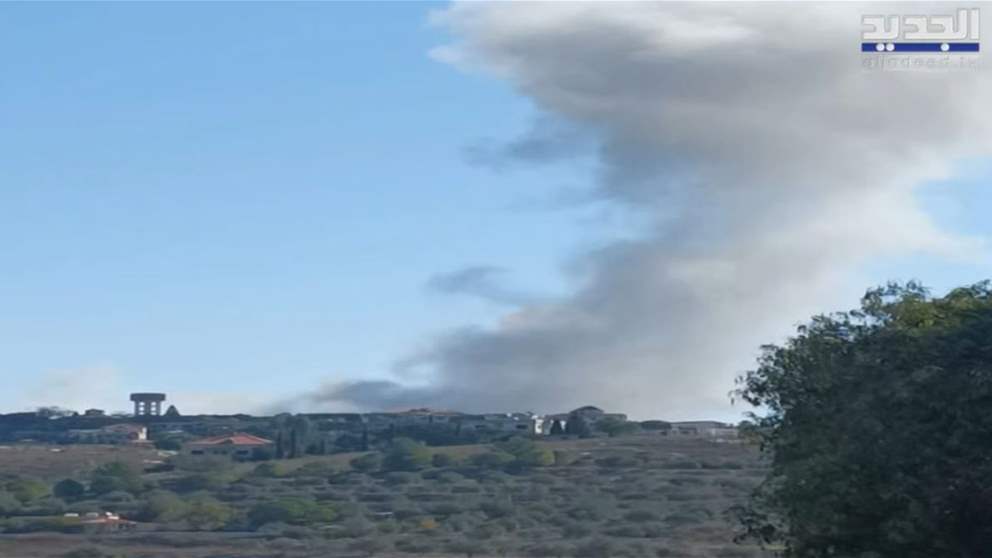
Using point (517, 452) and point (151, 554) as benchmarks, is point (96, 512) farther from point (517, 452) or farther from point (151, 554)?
point (517, 452)

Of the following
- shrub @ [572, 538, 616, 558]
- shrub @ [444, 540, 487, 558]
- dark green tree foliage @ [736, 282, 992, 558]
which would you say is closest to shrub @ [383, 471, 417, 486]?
shrub @ [444, 540, 487, 558]

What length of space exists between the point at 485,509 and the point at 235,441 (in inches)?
1132

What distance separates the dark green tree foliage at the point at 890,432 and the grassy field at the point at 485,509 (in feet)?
53.2

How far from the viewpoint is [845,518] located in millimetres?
22203

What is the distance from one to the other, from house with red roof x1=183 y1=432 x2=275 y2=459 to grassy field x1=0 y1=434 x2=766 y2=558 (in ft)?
14.7

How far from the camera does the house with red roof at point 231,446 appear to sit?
81.6 m

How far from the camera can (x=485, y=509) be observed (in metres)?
59.4

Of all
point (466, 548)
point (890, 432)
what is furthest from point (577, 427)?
point (890, 432)

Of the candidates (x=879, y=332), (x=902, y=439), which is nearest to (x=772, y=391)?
(x=879, y=332)

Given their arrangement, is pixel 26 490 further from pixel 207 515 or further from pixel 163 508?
pixel 207 515

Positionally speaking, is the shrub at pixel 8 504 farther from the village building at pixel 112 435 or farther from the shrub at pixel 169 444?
the village building at pixel 112 435

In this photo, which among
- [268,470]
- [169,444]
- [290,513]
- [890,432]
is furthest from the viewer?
[169,444]

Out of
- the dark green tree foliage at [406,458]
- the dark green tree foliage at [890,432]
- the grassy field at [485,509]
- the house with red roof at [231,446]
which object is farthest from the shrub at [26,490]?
the dark green tree foliage at [890,432]

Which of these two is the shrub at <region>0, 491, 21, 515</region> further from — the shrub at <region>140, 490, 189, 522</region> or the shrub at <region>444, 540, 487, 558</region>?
the shrub at <region>444, 540, 487, 558</region>
